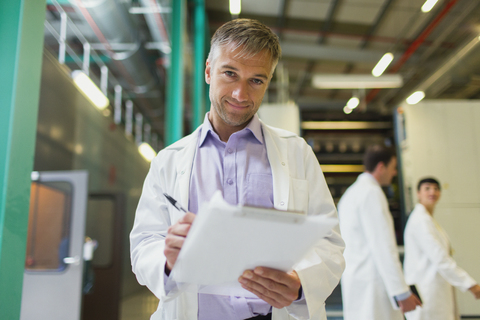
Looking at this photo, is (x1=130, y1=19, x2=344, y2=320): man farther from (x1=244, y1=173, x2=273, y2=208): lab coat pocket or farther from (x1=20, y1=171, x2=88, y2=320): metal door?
(x1=20, y1=171, x2=88, y2=320): metal door

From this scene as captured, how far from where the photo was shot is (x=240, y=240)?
87 centimetres

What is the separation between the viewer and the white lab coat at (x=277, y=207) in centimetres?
115

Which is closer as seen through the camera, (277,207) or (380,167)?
(277,207)

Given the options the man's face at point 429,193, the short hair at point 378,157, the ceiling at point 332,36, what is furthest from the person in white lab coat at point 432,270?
the ceiling at point 332,36

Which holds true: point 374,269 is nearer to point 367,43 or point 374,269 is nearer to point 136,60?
point 136,60

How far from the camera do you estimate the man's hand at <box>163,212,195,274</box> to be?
975 mm

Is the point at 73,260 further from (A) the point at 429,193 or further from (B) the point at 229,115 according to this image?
(B) the point at 229,115

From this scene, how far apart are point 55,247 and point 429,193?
156 inches

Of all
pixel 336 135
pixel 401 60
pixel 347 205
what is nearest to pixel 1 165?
pixel 347 205

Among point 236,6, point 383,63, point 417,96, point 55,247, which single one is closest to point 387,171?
point 236,6

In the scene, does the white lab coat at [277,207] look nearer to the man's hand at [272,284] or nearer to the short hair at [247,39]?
the man's hand at [272,284]

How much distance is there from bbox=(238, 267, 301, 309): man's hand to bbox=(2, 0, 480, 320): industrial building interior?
3.69 metres

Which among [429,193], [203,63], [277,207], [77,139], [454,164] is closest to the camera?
[277,207]

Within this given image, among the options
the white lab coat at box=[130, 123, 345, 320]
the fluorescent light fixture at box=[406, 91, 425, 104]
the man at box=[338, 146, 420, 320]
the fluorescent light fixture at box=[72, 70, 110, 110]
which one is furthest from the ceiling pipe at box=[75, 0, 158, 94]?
the fluorescent light fixture at box=[406, 91, 425, 104]
